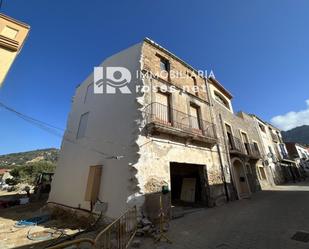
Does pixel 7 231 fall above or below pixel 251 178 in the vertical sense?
below

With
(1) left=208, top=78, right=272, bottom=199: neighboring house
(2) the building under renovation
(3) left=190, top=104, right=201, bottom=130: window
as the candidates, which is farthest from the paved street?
(3) left=190, top=104, right=201, bottom=130: window

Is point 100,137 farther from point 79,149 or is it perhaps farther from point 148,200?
point 148,200

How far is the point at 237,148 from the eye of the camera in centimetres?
1399

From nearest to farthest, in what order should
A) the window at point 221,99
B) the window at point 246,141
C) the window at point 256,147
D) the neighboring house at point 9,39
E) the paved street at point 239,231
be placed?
the paved street at point 239,231
the neighboring house at point 9,39
the window at point 221,99
the window at point 246,141
the window at point 256,147

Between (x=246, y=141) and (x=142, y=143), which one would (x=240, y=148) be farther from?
(x=142, y=143)

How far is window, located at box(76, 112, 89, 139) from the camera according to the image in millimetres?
11188

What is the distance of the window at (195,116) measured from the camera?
10.6 metres

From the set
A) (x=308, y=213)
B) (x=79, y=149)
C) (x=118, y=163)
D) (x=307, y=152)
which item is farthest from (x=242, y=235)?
(x=307, y=152)

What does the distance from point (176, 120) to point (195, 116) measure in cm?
244

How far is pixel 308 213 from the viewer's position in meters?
6.62

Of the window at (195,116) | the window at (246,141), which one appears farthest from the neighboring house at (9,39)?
the window at (246,141)

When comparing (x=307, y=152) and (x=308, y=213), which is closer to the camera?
(x=308, y=213)

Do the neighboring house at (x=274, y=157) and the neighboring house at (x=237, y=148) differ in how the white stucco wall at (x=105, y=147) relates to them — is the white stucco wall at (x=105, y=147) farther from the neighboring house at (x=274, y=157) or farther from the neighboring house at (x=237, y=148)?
the neighboring house at (x=274, y=157)

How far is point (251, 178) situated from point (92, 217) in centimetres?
1340
